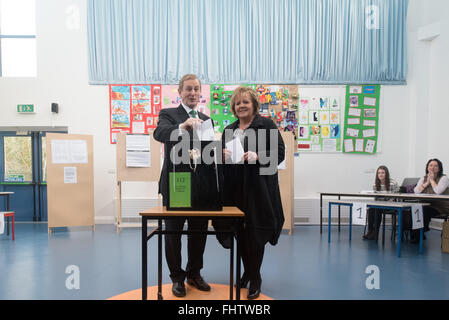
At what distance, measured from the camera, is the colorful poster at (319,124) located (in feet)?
16.1

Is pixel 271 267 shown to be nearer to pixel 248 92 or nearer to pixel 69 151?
pixel 248 92

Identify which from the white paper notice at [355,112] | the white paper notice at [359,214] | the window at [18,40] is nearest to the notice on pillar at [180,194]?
the white paper notice at [359,214]

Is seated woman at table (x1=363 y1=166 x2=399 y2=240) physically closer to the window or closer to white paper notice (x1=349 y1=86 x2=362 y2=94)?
white paper notice (x1=349 y1=86 x2=362 y2=94)

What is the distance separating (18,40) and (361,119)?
612 centimetres

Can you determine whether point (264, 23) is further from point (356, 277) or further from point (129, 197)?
point (356, 277)

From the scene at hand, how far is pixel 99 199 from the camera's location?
4.95 m

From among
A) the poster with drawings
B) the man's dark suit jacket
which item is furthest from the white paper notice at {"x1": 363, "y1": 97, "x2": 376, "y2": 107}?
the man's dark suit jacket

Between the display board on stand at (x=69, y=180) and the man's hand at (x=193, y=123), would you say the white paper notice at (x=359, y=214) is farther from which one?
the display board on stand at (x=69, y=180)

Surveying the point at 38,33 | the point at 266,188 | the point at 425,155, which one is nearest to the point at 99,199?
the point at 38,33

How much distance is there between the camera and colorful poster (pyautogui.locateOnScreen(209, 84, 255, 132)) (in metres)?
4.82

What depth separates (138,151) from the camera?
4.28m

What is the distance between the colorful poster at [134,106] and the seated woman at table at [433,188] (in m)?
4.15

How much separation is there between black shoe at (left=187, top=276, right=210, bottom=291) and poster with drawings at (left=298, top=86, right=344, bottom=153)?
11.0 feet
